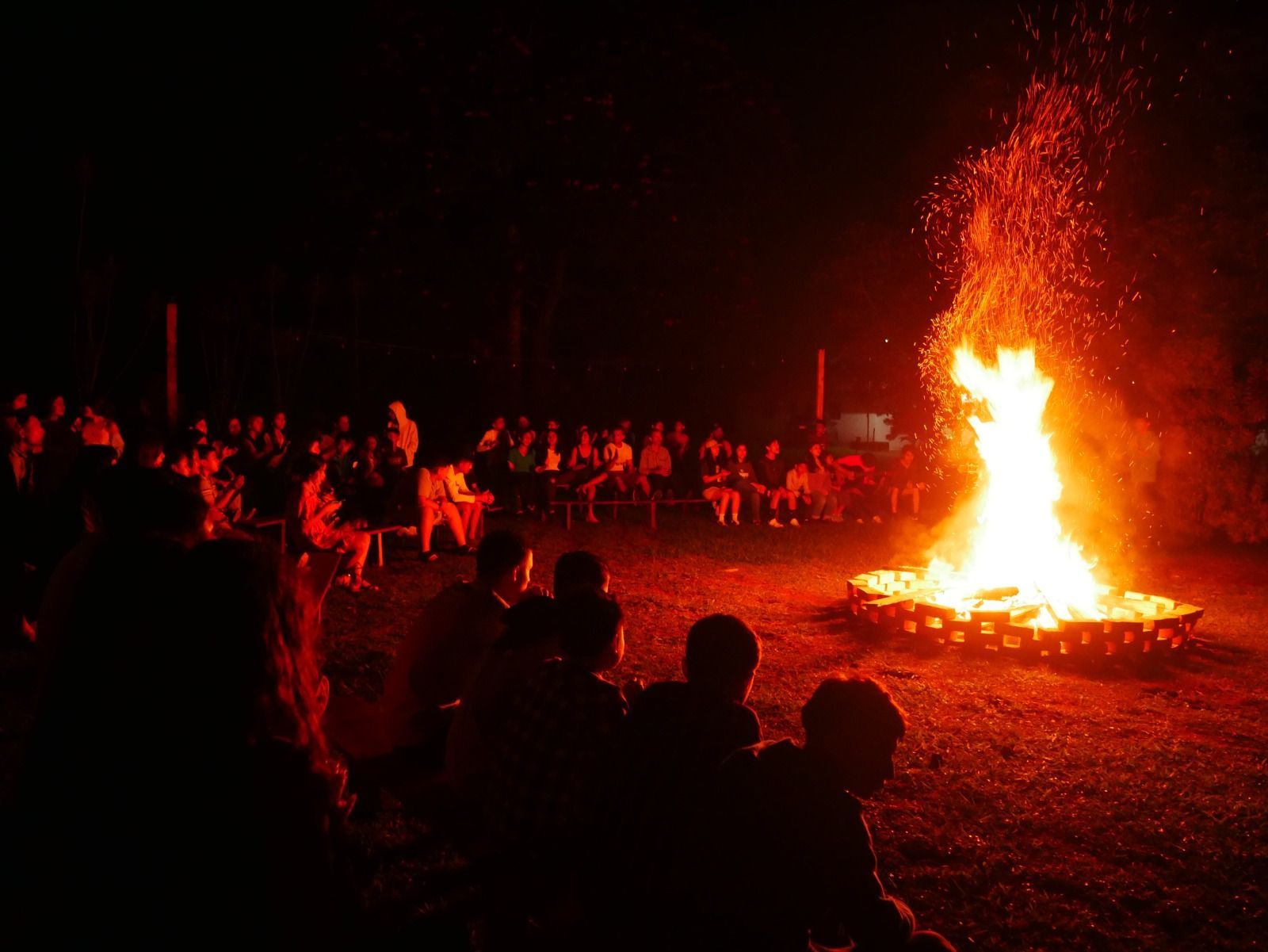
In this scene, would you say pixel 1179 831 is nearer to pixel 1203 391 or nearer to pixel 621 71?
pixel 1203 391

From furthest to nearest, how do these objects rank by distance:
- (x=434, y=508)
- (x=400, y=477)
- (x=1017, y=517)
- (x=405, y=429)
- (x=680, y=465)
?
1. (x=680, y=465)
2. (x=405, y=429)
3. (x=400, y=477)
4. (x=434, y=508)
5. (x=1017, y=517)

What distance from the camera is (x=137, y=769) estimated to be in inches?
66.9

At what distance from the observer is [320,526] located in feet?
32.5

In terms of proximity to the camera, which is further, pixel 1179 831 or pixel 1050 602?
pixel 1050 602

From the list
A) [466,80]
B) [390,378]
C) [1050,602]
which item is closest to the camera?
[1050,602]

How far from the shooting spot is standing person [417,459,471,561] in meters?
11.8

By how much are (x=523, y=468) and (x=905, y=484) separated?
6811 mm

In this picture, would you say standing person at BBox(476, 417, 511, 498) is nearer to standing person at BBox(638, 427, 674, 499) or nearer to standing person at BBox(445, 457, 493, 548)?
standing person at BBox(638, 427, 674, 499)

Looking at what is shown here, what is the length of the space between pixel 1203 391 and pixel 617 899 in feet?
48.9

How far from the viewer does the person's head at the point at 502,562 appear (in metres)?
4.64

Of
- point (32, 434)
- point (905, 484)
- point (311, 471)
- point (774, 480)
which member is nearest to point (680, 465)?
point (774, 480)

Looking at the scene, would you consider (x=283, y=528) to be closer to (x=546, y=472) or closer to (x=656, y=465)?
(x=546, y=472)

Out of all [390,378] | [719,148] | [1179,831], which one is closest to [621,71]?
[719,148]

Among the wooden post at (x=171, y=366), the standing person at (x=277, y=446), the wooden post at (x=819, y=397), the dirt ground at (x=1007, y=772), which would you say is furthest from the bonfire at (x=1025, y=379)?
the wooden post at (x=171, y=366)
